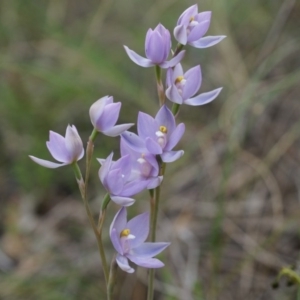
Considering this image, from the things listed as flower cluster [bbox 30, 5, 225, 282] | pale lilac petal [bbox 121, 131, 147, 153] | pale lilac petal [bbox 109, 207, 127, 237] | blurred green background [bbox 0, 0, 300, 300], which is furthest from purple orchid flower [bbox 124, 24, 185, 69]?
blurred green background [bbox 0, 0, 300, 300]

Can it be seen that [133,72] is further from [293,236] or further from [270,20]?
[293,236]

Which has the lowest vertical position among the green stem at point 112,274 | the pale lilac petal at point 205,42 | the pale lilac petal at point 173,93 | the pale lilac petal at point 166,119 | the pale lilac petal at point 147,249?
the green stem at point 112,274

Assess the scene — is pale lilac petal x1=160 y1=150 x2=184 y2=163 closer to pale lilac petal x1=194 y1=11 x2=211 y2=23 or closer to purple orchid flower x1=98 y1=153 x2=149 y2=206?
purple orchid flower x1=98 y1=153 x2=149 y2=206

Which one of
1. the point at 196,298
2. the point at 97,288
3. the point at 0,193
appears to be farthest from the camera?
the point at 0,193

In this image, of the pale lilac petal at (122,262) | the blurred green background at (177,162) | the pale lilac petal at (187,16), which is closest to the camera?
the pale lilac petal at (122,262)

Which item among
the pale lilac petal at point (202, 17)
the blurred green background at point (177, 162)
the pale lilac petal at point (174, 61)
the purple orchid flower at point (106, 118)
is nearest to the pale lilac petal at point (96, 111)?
the purple orchid flower at point (106, 118)

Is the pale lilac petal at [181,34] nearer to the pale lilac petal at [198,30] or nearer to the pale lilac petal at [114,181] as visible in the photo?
the pale lilac petal at [198,30]

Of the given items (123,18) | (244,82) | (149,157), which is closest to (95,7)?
(123,18)

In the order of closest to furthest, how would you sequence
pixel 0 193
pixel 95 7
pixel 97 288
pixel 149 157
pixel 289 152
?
pixel 149 157 → pixel 97 288 → pixel 289 152 → pixel 0 193 → pixel 95 7
